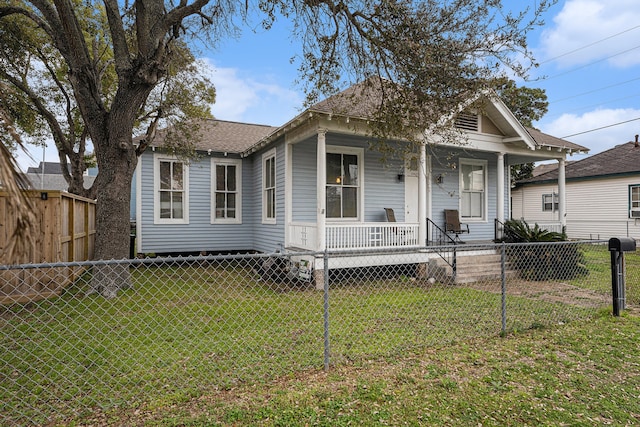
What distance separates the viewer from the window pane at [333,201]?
925cm

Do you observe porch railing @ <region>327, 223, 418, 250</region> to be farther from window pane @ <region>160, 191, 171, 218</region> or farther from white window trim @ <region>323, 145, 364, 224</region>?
window pane @ <region>160, 191, 171, 218</region>

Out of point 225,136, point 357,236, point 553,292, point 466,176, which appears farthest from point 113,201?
point 466,176

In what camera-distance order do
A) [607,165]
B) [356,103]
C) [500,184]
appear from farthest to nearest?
[607,165]
[500,184]
[356,103]

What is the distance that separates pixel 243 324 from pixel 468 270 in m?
5.77

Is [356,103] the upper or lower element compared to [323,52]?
lower

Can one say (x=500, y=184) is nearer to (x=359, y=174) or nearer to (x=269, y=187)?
(x=359, y=174)

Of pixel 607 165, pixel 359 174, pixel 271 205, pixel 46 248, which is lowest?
pixel 46 248

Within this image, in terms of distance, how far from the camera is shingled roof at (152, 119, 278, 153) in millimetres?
10859

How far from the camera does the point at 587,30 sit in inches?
747

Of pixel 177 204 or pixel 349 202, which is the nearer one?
pixel 349 202

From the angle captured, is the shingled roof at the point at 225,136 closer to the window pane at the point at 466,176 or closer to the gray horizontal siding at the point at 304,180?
the gray horizontal siding at the point at 304,180

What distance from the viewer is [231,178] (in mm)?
11617

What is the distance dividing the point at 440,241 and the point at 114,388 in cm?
890

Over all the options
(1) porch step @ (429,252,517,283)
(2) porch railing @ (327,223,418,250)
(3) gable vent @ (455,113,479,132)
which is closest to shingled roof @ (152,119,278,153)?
(2) porch railing @ (327,223,418,250)
